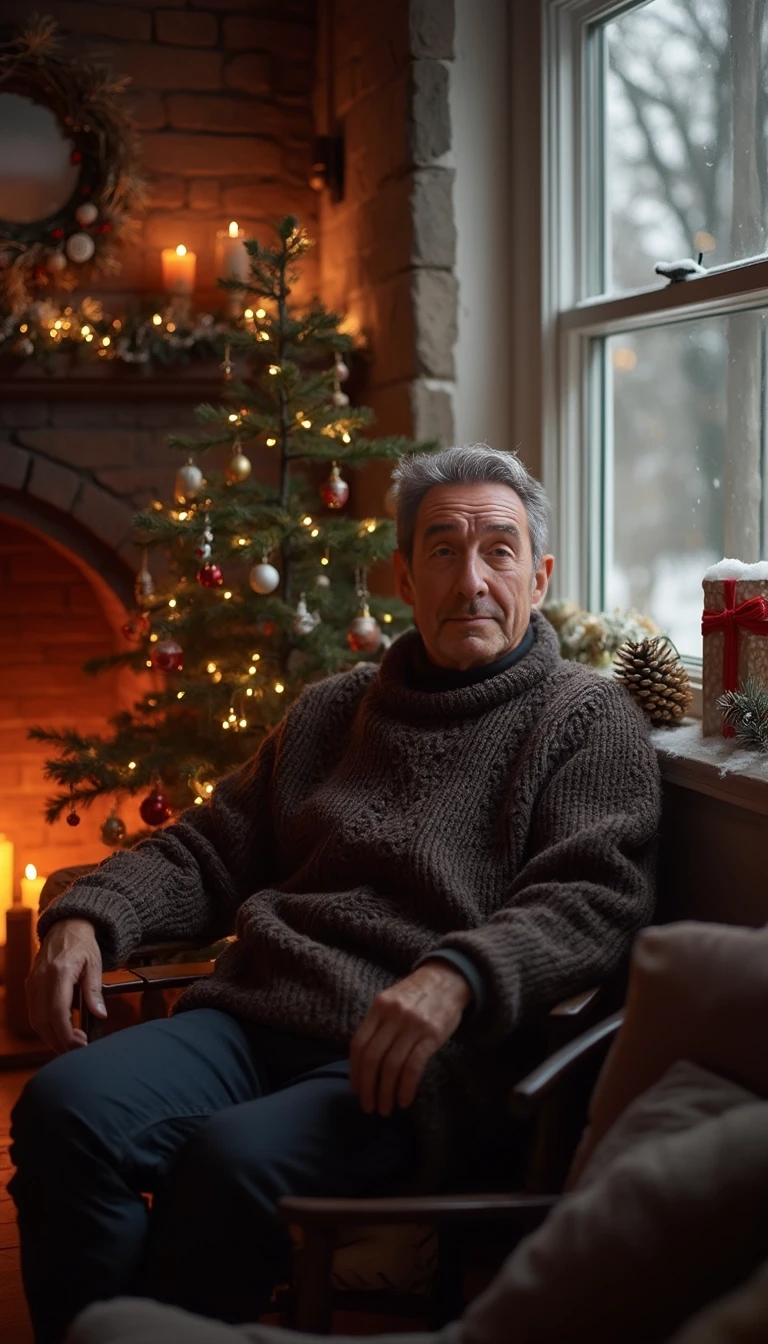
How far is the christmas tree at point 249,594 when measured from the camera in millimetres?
2791

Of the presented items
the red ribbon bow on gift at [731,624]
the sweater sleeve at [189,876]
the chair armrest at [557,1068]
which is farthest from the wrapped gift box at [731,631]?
the sweater sleeve at [189,876]

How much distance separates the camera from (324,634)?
112 inches

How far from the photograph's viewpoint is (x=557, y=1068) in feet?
5.11

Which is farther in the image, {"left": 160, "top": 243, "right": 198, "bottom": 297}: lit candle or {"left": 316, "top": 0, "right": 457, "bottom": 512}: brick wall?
{"left": 160, "top": 243, "right": 198, "bottom": 297}: lit candle

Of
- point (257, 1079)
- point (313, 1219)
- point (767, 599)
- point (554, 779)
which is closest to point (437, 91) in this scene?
point (767, 599)

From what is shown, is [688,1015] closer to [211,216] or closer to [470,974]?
[470,974]

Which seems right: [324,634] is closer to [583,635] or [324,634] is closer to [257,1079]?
[583,635]

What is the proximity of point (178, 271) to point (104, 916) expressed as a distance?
2.16 meters

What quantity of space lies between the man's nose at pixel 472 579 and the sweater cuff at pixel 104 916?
710 mm

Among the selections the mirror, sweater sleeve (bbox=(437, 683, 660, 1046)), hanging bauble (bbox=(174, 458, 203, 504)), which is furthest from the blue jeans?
the mirror

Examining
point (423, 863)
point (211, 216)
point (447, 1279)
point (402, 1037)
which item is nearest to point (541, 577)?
point (423, 863)

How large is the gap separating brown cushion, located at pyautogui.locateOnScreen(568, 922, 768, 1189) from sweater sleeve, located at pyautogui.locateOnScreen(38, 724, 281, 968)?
0.90 m

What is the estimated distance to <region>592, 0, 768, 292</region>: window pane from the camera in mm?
2350

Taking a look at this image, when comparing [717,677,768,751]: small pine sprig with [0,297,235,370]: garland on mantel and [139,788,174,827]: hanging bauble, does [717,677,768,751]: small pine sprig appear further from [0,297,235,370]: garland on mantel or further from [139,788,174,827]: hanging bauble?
[0,297,235,370]: garland on mantel
